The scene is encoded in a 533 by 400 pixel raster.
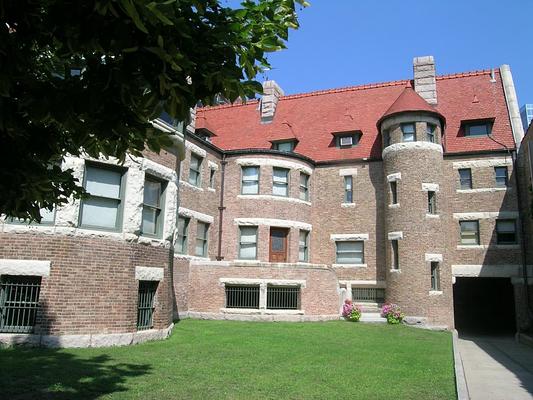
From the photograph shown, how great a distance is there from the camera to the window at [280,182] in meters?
25.7

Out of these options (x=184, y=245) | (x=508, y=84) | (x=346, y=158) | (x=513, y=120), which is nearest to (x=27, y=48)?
(x=184, y=245)

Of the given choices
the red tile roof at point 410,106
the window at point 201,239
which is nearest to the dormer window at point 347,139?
the red tile roof at point 410,106

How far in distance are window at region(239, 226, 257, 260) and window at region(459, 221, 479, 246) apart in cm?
1100

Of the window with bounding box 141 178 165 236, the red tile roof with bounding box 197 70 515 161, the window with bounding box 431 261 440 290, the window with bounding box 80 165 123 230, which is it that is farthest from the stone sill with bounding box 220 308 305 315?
the red tile roof with bounding box 197 70 515 161

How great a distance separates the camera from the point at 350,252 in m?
26.8

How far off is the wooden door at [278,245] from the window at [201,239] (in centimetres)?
339

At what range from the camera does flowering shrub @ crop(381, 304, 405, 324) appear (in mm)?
22578

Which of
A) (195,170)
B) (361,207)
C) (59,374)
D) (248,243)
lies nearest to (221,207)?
(248,243)

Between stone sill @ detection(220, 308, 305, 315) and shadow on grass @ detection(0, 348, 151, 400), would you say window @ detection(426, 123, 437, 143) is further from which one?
shadow on grass @ detection(0, 348, 151, 400)

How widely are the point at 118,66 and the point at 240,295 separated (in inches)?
748

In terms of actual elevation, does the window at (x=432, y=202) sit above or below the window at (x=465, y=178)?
below

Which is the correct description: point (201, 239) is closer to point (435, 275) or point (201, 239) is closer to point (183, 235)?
point (183, 235)

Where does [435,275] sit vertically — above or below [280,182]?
below

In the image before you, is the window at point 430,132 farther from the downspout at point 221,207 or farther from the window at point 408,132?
the downspout at point 221,207
